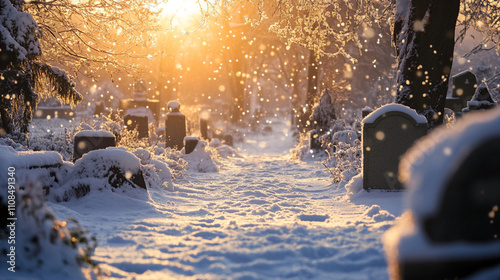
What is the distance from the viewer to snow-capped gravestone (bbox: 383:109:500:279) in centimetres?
192

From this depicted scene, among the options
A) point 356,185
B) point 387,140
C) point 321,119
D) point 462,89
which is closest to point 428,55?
point 387,140

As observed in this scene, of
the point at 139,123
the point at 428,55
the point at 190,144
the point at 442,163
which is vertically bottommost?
the point at 442,163

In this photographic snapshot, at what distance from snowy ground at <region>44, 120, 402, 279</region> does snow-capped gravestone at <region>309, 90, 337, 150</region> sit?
7.42 meters

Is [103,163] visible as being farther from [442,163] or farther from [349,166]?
[442,163]

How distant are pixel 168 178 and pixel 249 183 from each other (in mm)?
2013

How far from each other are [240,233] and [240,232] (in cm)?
5

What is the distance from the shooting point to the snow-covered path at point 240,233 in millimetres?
3756

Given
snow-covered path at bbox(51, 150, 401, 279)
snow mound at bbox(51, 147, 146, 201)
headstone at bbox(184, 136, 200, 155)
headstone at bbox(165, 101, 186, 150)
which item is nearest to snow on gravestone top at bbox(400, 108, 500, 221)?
snow-covered path at bbox(51, 150, 401, 279)

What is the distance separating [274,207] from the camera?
7.02m

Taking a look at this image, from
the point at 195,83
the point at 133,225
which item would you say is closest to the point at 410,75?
the point at 133,225

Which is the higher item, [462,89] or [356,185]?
[462,89]

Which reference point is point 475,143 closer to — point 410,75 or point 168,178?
point 410,75

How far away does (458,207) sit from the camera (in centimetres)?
195

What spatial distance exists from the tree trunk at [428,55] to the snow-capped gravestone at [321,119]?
8.05 m
